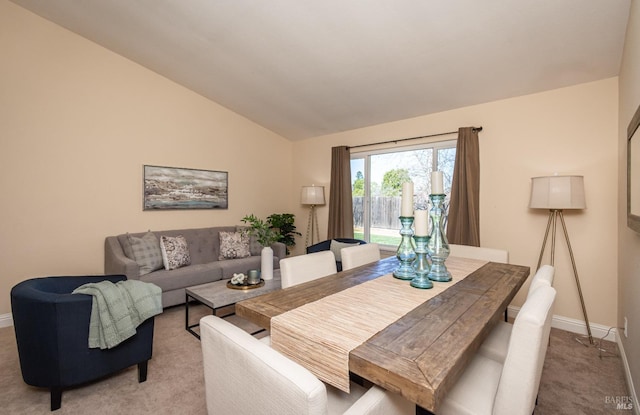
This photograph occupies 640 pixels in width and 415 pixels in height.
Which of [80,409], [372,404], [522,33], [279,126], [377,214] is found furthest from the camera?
[279,126]

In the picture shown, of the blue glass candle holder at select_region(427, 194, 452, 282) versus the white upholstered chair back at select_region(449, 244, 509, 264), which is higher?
the blue glass candle holder at select_region(427, 194, 452, 282)

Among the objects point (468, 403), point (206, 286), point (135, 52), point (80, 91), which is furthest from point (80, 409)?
point (135, 52)

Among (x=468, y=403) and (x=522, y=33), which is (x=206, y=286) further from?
(x=522, y=33)

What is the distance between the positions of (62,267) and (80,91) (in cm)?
202

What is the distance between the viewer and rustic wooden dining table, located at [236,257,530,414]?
0.81m

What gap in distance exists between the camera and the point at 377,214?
4.42 meters

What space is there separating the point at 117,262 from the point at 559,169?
4.67 meters

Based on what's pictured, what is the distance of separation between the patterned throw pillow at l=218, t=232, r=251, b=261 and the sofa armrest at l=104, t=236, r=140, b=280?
1.19 meters

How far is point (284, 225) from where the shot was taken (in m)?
5.07

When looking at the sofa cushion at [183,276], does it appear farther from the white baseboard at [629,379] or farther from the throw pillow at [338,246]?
the white baseboard at [629,379]


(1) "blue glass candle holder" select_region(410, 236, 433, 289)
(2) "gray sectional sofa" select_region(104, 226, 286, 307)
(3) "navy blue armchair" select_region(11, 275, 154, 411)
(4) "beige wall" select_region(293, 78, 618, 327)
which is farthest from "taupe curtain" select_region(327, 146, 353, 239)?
(3) "navy blue armchair" select_region(11, 275, 154, 411)

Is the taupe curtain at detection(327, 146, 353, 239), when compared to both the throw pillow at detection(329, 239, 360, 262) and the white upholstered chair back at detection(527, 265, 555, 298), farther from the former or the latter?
the white upholstered chair back at detection(527, 265, 555, 298)

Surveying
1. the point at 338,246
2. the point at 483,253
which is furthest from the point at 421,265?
the point at 338,246

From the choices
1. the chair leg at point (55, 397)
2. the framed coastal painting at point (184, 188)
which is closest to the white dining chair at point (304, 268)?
the chair leg at point (55, 397)
